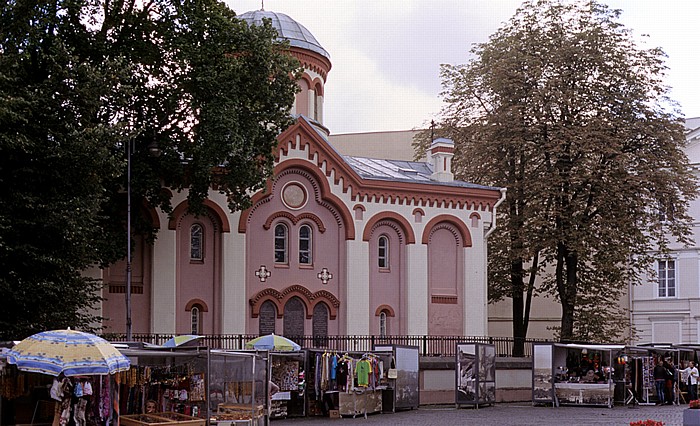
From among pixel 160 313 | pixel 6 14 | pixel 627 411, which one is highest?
pixel 6 14

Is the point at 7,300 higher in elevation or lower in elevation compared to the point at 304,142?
lower

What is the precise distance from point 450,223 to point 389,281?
3.45 meters

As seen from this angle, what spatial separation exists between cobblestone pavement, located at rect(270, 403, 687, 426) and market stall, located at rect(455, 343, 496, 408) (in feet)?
1.08

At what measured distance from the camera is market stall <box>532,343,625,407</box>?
31.8 meters

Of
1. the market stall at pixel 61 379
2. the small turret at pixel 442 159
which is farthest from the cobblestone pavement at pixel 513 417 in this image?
the small turret at pixel 442 159

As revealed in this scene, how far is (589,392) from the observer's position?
31812 mm

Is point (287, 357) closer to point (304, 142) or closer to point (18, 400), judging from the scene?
point (18, 400)

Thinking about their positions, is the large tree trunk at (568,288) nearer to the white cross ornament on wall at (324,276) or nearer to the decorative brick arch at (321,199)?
the decorative brick arch at (321,199)

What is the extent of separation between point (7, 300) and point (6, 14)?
7.39m

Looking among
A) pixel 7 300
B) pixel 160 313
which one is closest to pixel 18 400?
pixel 7 300

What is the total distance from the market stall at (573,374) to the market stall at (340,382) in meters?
6.14

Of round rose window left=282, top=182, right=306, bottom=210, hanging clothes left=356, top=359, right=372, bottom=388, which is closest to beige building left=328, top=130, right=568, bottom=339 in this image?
round rose window left=282, top=182, right=306, bottom=210

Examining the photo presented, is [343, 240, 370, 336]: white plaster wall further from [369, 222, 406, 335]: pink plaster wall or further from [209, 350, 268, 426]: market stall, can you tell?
[209, 350, 268, 426]: market stall

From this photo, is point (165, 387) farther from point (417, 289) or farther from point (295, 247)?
point (417, 289)
